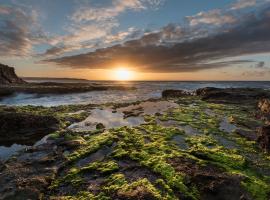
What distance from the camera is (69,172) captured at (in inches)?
378

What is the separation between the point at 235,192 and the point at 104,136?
784 cm

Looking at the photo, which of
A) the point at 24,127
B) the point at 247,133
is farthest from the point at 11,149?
the point at 247,133

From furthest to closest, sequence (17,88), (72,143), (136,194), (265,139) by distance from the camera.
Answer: (17,88), (72,143), (265,139), (136,194)

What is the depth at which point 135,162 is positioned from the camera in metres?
10.5

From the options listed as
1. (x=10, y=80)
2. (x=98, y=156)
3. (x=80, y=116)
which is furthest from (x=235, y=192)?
(x=10, y=80)

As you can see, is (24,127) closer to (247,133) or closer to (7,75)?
(247,133)

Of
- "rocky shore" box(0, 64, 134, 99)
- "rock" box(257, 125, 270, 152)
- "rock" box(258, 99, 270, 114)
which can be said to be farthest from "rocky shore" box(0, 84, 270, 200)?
"rocky shore" box(0, 64, 134, 99)

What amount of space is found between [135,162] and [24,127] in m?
8.47

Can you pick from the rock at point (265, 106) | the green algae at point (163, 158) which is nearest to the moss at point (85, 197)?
the green algae at point (163, 158)

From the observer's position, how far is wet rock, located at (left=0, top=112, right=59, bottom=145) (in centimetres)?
1407

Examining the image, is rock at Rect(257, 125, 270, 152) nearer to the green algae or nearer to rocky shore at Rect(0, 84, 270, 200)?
rocky shore at Rect(0, 84, 270, 200)

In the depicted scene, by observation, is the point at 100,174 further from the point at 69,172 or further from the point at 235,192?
the point at 235,192

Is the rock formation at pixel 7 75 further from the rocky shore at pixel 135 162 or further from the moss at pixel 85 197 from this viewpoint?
the moss at pixel 85 197

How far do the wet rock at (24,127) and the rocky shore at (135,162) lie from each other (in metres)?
0.05
